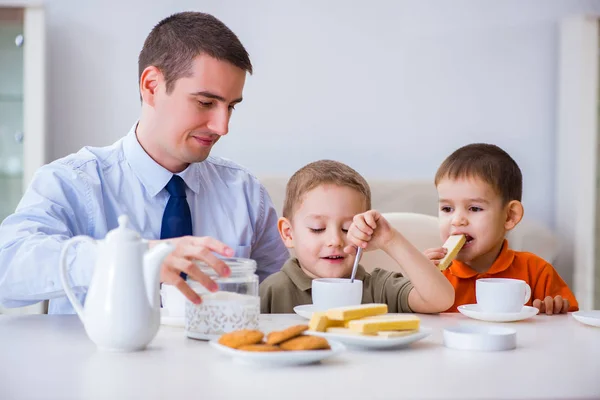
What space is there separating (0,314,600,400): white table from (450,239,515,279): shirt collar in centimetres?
71

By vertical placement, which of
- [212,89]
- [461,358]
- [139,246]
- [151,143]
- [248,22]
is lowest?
[461,358]

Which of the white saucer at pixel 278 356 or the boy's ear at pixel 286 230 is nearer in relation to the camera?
the white saucer at pixel 278 356

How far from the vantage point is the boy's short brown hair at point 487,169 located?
6.41 feet

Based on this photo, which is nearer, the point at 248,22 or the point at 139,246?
the point at 139,246

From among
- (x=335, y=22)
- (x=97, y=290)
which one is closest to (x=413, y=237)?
(x=335, y=22)

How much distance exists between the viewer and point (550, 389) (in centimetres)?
86

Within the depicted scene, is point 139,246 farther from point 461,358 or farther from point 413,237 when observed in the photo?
point 413,237

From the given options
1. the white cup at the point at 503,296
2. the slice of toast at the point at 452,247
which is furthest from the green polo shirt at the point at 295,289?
the white cup at the point at 503,296

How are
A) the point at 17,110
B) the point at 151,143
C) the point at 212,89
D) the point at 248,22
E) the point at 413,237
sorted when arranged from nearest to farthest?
the point at 212,89, the point at 151,143, the point at 413,237, the point at 17,110, the point at 248,22

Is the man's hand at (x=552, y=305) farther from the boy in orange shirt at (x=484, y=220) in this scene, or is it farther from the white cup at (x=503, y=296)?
the boy in orange shirt at (x=484, y=220)

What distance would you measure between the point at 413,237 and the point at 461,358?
147 cm

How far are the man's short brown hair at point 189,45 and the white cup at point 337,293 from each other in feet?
2.32

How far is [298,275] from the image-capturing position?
1.62 meters

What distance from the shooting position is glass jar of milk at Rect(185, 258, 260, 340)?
1.11m
